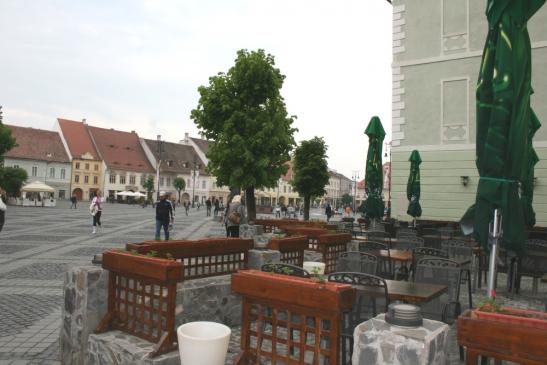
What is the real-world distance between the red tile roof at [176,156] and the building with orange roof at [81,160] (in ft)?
35.6

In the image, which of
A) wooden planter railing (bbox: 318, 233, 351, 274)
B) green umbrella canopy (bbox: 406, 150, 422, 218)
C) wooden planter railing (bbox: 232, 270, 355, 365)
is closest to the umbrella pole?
wooden planter railing (bbox: 232, 270, 355, 365)

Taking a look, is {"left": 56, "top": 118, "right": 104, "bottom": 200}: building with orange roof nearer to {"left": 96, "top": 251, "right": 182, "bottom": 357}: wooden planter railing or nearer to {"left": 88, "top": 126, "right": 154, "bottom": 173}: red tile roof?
{"left": 88, "top": 126, "right": 154, "bottom": 173}: red tile roof

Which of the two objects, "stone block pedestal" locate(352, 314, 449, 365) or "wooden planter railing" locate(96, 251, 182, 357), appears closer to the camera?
"stone block pedestal" locate(352, 314, 449, 365)

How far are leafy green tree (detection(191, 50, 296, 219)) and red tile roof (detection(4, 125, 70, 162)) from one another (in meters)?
55.7

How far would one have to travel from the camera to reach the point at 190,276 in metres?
5.74

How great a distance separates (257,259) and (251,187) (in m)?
17.0

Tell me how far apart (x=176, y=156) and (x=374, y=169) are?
74.0 m

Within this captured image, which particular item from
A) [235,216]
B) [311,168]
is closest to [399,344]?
[235,216]

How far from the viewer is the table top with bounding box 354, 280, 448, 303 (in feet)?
14.5

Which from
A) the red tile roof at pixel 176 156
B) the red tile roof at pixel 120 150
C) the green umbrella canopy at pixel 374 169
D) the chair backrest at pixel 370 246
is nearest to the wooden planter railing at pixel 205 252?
the chair backrest at pixel 370 246

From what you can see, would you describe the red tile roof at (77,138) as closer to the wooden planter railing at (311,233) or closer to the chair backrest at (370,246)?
the wooden planter railing at (311,233)

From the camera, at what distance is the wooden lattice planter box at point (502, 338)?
2.27 meters

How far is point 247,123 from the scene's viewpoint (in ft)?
74.9

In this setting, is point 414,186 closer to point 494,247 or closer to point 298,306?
point 494,247
